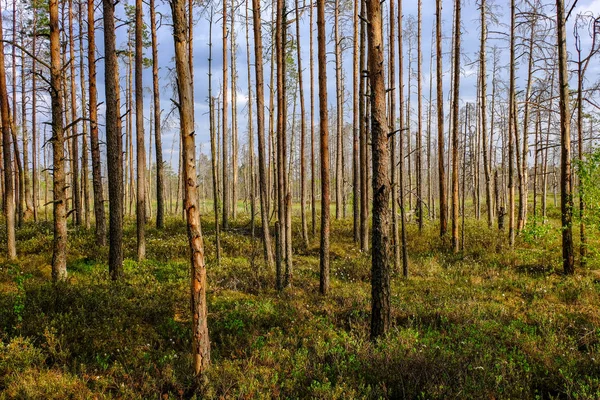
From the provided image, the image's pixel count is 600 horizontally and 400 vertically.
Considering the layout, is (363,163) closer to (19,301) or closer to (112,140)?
(112,140)

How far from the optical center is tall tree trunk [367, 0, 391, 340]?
6164mm

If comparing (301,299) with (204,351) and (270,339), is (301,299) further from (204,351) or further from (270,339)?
(204,351)

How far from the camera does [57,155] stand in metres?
8.74

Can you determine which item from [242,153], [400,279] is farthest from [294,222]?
[242,153]

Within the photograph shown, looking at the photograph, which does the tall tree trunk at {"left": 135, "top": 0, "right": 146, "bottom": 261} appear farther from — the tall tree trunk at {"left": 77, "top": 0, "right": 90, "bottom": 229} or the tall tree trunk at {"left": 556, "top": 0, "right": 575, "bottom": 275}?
the tall tree trunk at {"left": 556, "top": 0, "right": 575, "bottom": 275}

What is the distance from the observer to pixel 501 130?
104ft

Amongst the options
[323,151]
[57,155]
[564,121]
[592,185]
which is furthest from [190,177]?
[564,121]

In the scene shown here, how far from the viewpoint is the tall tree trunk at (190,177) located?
4.66 meters

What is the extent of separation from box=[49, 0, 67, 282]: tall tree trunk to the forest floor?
2.75ft

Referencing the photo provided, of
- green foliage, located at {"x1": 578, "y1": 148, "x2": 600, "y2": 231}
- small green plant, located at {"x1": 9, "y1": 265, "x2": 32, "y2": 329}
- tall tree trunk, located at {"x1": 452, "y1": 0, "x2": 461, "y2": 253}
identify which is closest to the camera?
small green plant, located at {"x1": 9, "y1": 265, "x2": 32, "y2": 329}

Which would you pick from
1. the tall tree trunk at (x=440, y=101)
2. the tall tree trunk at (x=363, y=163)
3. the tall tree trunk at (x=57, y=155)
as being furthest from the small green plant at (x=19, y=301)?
the tall tree trunk at (x=440, y=101)

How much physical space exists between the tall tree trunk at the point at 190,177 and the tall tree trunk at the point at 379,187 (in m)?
3.12

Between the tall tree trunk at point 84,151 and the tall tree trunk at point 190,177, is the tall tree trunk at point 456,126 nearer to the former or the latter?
the tall tree trunk at point 190,177

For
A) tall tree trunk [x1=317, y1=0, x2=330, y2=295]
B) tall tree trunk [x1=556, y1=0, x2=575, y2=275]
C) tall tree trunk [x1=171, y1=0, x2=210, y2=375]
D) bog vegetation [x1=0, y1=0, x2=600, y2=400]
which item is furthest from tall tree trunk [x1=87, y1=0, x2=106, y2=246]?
tall tree trunk [x1=556, y1=0, x2=575, y2=275]
